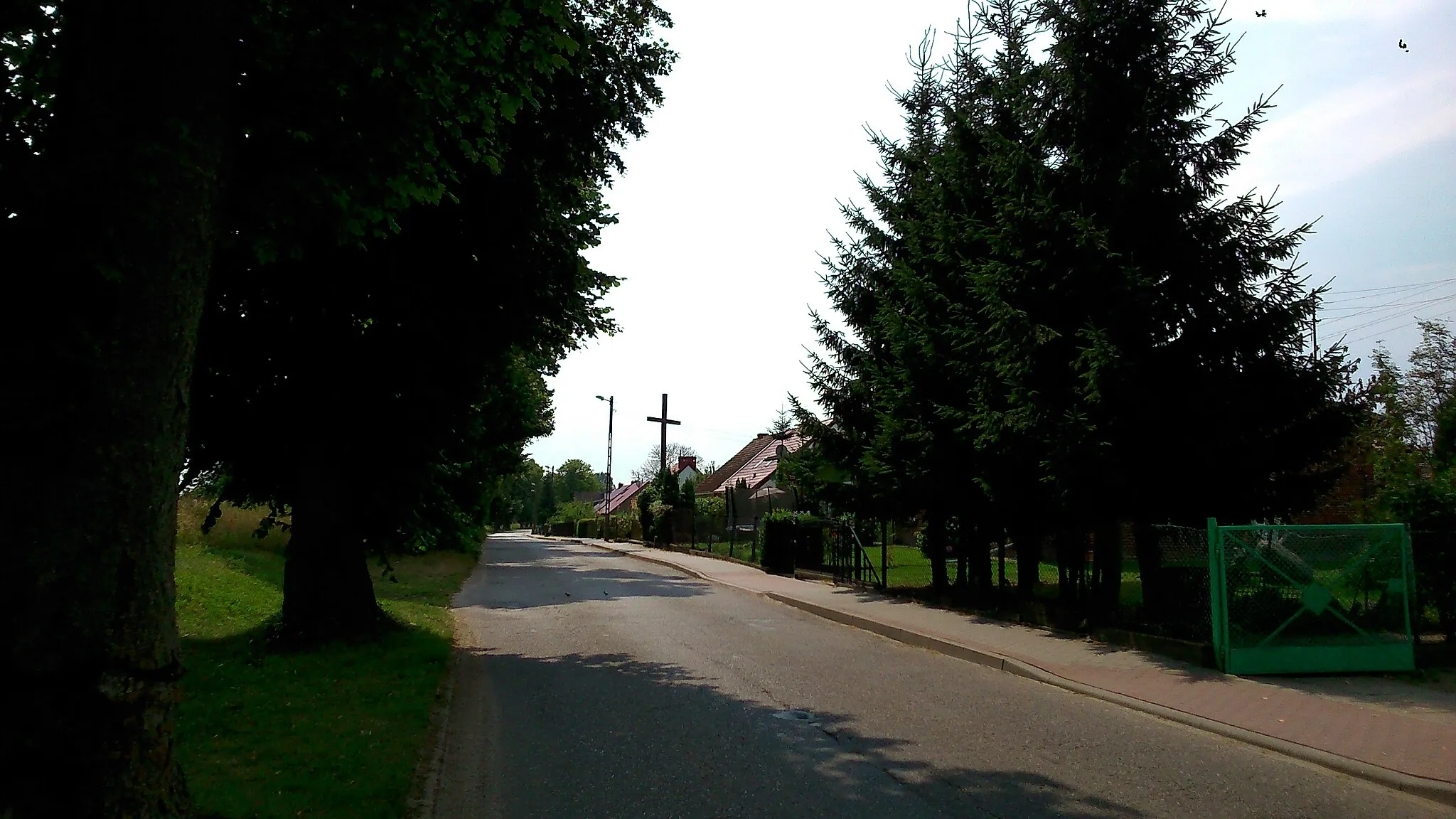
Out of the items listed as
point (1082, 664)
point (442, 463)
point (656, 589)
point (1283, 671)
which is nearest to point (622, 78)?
point (442, 463)

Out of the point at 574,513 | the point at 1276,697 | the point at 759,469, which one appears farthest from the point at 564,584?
the point at 574,513

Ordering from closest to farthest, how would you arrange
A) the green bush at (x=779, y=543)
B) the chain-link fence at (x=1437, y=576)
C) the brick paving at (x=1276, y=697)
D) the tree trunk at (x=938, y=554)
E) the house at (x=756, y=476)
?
the brick paving at (x=1276, y=697)
the chain-link fence at (x=1437, y=576)
the tree trunk at (x=938, y=554)
the green bush at (x=779, y=543)
the house at (x=756, y=476)

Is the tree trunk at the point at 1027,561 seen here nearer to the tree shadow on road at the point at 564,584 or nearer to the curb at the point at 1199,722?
the curb at the point at 1199,722

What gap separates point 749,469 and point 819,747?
49934 millimetres

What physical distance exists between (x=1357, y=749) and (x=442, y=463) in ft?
34.3

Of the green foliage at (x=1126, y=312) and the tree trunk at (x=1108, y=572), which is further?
the tree trunk at (x=1108, y=572)

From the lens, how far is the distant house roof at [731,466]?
63.2 m

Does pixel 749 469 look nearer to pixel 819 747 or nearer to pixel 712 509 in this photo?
pixel 712 509

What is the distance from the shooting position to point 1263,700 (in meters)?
8.42

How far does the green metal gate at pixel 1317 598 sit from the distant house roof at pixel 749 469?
35.5 m

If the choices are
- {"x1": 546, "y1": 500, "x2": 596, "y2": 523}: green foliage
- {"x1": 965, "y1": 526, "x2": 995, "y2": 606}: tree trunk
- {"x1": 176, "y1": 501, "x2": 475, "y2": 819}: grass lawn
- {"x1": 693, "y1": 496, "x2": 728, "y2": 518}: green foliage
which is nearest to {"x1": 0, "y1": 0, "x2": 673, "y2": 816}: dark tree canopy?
{"x1": 176, "y1": 501, "x2": 475, "y2": 819}: grass lawn

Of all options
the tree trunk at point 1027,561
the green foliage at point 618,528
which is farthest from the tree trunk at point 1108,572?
the green foliage at point 618,528

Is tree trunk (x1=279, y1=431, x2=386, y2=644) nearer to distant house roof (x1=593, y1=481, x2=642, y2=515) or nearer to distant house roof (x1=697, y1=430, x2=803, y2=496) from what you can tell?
distant house roof (x1=697, y1=430, x2=803, y2=496)

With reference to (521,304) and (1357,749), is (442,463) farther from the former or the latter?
(1357,749)
